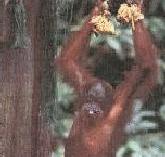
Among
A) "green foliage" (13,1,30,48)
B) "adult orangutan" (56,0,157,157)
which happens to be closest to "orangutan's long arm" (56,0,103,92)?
"adult orangutan" (56,0,157,157)

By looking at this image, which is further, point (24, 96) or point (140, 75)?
point (24, 96)

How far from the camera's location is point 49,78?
2008mm

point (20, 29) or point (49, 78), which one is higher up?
point (20, 29)

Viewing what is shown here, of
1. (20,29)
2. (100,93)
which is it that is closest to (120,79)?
(100,93)

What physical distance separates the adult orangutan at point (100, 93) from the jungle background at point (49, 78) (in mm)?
20

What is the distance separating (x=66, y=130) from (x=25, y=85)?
17 cm

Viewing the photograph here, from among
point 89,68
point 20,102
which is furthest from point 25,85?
point 89,68

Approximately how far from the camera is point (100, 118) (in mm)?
2000

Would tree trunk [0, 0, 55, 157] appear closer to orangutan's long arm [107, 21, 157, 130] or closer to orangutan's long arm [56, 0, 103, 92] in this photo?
orangutan's long arm [56, 0, 103, 92]

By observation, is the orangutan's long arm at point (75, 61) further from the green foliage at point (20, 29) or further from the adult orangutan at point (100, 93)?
the green foliage at point (20, 29)

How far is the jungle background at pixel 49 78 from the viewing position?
198cm

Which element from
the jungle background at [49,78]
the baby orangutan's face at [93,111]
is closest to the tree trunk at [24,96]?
the jungle background at [49,78]

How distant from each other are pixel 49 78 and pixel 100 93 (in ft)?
0.50

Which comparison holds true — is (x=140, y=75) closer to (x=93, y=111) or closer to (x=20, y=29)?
(x=93, y=111)
